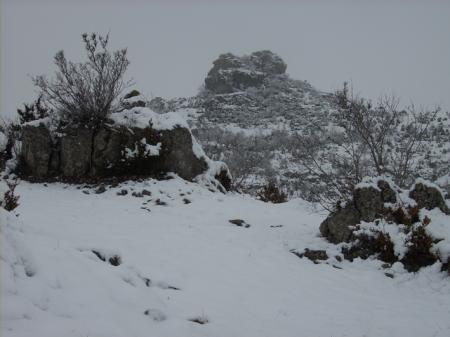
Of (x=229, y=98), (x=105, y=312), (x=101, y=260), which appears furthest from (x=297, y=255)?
(x=229, y=98)

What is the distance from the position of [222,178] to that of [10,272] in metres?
9.81

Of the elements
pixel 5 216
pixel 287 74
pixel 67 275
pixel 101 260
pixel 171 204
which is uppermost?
pixel 287 74

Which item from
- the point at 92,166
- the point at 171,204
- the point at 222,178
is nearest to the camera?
the point at 171,204

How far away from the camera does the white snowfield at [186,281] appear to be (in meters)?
3.08

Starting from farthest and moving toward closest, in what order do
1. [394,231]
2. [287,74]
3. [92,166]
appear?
[287,74]
[92,166]
[394,231]

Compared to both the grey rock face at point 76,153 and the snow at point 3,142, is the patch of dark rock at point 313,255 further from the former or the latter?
the snow at point 3,142

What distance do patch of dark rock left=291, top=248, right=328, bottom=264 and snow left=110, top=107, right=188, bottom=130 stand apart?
253 inches

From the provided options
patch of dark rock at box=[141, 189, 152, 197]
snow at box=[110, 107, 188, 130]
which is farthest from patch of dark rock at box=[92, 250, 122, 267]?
snow at box=[110, 107, 188, 130]

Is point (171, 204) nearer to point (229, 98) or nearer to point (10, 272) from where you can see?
point (10, 272)

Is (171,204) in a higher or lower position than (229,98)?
lower

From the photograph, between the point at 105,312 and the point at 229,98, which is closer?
the point at 105,312

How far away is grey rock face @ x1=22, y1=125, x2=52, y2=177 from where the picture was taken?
10.9 meters

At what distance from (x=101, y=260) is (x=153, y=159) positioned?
7078mm

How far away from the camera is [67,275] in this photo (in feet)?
11.3
